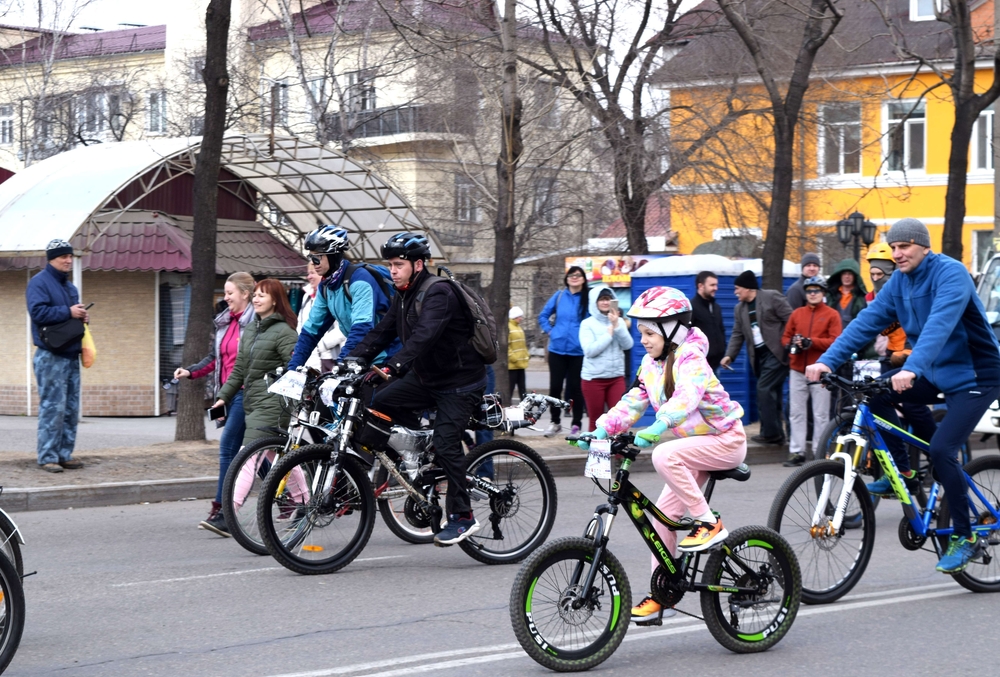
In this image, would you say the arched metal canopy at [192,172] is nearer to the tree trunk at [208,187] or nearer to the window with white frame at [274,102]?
the window with white frame at [274,102]

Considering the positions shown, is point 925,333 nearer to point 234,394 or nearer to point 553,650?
point 553,650

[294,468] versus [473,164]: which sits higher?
[473,164]

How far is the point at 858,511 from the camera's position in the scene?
7.09 m

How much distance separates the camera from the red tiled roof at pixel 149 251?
2033 centimetres

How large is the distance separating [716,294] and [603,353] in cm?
388

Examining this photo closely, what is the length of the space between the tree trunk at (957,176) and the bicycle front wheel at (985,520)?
428 inches

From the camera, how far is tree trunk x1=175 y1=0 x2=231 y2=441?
44.8ft

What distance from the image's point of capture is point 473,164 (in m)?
30.4

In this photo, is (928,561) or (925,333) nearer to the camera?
(925,333)

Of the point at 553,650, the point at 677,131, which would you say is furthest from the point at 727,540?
the point at 677,131

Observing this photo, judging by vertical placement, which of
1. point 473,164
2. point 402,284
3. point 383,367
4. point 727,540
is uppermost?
point 473,164

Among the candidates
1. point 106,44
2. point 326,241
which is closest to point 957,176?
point 326,241

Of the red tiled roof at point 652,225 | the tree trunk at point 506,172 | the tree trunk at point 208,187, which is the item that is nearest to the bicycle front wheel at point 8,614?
the tree trunk at point 208,187

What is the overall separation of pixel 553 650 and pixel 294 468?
270 cm
